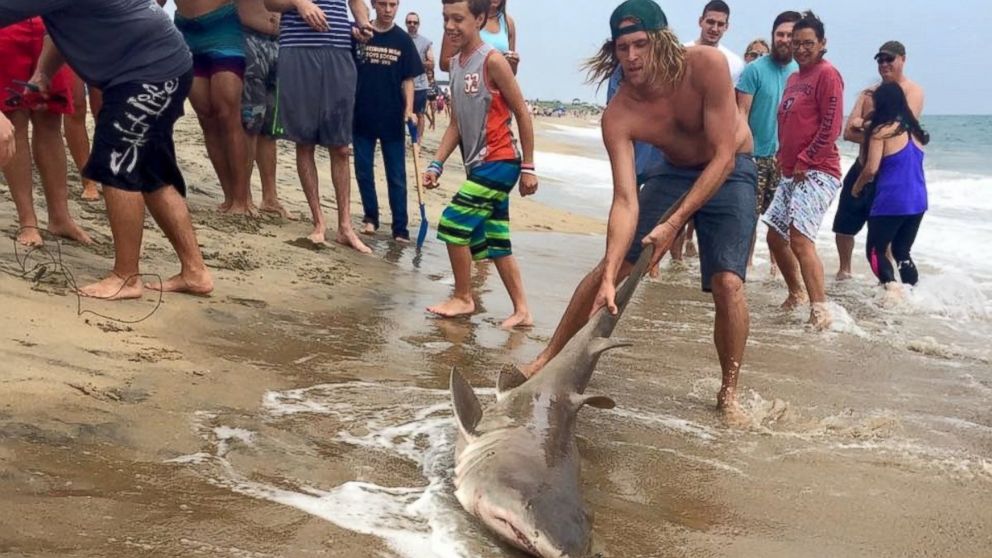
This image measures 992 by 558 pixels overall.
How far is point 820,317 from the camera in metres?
6.30

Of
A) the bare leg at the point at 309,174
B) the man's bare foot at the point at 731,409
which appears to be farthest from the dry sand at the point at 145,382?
the man's bare foot at the point at 731,409

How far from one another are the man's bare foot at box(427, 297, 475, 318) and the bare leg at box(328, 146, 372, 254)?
1597mm

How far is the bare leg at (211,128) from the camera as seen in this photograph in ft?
22.1

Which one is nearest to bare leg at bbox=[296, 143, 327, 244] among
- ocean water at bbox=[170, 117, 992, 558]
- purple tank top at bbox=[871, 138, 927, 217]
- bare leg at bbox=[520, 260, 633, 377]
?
ocean water at bbox=[170, 117, 992, 558]

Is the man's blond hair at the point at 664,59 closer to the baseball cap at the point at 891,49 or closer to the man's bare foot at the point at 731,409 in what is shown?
the man's bare foot at the point at 731,409

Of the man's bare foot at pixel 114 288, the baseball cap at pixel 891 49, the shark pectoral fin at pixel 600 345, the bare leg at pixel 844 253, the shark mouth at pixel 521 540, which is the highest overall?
the baseball cap at pixel 891 49

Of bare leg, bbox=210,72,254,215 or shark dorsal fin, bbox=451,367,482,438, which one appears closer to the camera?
shark dorsal fin, bbox=451,367,482,438

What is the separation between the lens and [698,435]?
12.4ft

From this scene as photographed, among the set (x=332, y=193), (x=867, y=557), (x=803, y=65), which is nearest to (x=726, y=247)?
(x=867, y=557)

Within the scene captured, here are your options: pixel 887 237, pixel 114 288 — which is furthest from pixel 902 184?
pixel 114 288

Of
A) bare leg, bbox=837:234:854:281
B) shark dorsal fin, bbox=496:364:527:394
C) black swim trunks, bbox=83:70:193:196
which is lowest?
bare leg, bbox=837:234:854:281

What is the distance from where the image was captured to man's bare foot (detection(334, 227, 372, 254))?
698 cm

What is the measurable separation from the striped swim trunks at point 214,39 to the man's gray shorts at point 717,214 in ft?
11.9

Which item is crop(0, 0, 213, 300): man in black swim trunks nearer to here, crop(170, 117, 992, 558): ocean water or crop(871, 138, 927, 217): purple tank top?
crop(170, 117, 992, 558): ocean water
